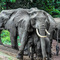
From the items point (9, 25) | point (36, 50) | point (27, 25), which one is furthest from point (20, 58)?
point (9, 25)

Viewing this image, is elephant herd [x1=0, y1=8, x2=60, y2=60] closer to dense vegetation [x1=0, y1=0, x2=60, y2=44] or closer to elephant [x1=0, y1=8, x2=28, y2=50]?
elephant [x1=0, y1=8, x2=28, y2=50]

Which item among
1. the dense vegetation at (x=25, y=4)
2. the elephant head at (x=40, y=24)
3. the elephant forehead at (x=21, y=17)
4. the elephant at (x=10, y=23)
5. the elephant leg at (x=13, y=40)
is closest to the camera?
the elephant head at (x=40, y=24)

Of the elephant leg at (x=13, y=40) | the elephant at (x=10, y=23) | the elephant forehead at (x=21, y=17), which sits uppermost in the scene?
the elephant forehead at (x=21, y=17)

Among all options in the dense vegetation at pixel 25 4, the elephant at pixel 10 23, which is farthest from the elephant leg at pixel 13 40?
the dense vegetation at pixel 25 4

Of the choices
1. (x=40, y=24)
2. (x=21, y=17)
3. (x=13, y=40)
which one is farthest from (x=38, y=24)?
(x=13, y=40)

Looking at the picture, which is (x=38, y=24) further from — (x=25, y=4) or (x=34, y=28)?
(x=25, y=4)

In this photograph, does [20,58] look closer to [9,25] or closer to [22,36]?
[22,36]

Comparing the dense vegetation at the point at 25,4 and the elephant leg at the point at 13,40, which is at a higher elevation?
the dense vegetation at the point at 25,4

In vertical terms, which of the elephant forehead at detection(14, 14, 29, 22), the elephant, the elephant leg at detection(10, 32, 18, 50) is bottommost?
the elephant leg at detection(10, 32, 18, 50)

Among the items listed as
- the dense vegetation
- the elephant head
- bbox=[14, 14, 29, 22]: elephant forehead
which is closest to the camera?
the elephant head

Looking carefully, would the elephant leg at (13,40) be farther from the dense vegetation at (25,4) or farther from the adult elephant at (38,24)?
the dense vegetation at (25,4)

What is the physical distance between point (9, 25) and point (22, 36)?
1.78m

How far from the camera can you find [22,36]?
7.32 metres

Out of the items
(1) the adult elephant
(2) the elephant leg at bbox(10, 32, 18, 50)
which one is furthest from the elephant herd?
(2) the elephant leg at bbox(10, 32, 18, 50)
